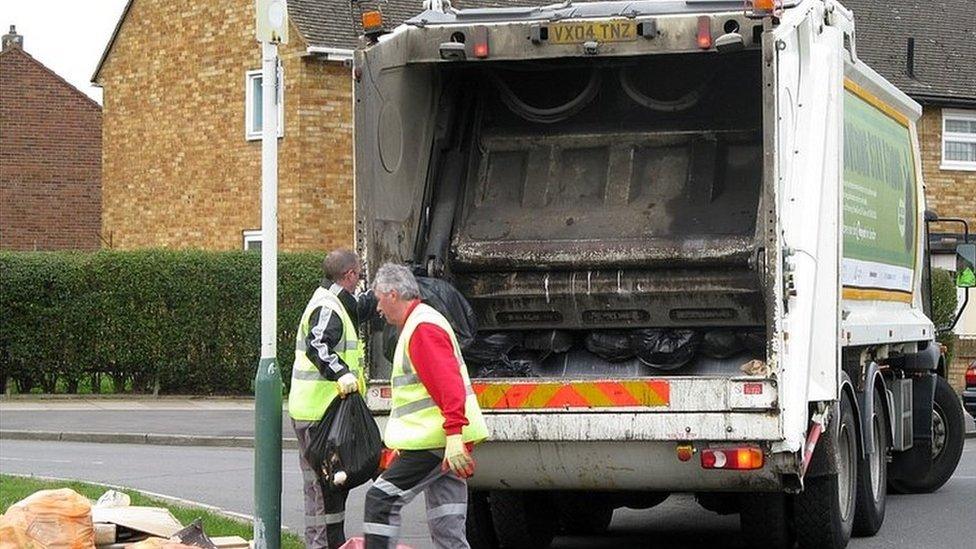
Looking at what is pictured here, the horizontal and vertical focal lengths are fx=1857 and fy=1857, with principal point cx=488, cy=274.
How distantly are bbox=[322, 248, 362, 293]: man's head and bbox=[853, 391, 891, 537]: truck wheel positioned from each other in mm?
3324

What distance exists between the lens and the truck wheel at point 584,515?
10.7 meters

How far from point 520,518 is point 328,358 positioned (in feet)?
6.63

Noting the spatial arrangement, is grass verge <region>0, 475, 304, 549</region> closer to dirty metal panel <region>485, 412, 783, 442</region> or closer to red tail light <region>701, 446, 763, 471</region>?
dirty metal panel <region>485, 412, 783, 442</region>

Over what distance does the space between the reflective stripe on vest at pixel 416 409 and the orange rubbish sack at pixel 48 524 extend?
1.54m

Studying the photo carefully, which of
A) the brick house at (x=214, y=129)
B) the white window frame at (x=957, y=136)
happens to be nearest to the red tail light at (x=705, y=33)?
the brick house at (x=214, y=129)

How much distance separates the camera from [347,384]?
29.6 feet

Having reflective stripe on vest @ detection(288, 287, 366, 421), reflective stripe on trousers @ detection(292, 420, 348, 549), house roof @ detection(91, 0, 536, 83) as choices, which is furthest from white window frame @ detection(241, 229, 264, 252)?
reflective stripe on vest @ detection(288, 287, 366, 421)

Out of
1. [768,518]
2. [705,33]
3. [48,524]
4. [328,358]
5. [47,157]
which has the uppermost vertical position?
[47,157]

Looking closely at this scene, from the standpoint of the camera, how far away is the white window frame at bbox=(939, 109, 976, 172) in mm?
32013

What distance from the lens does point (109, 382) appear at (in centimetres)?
2581

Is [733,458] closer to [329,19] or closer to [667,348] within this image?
[667,348]

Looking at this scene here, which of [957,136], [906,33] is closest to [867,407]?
[957,136]

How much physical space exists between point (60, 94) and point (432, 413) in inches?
1289

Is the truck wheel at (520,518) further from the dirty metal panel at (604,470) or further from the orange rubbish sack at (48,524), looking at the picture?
the orange rubbish sack at (48,524)
